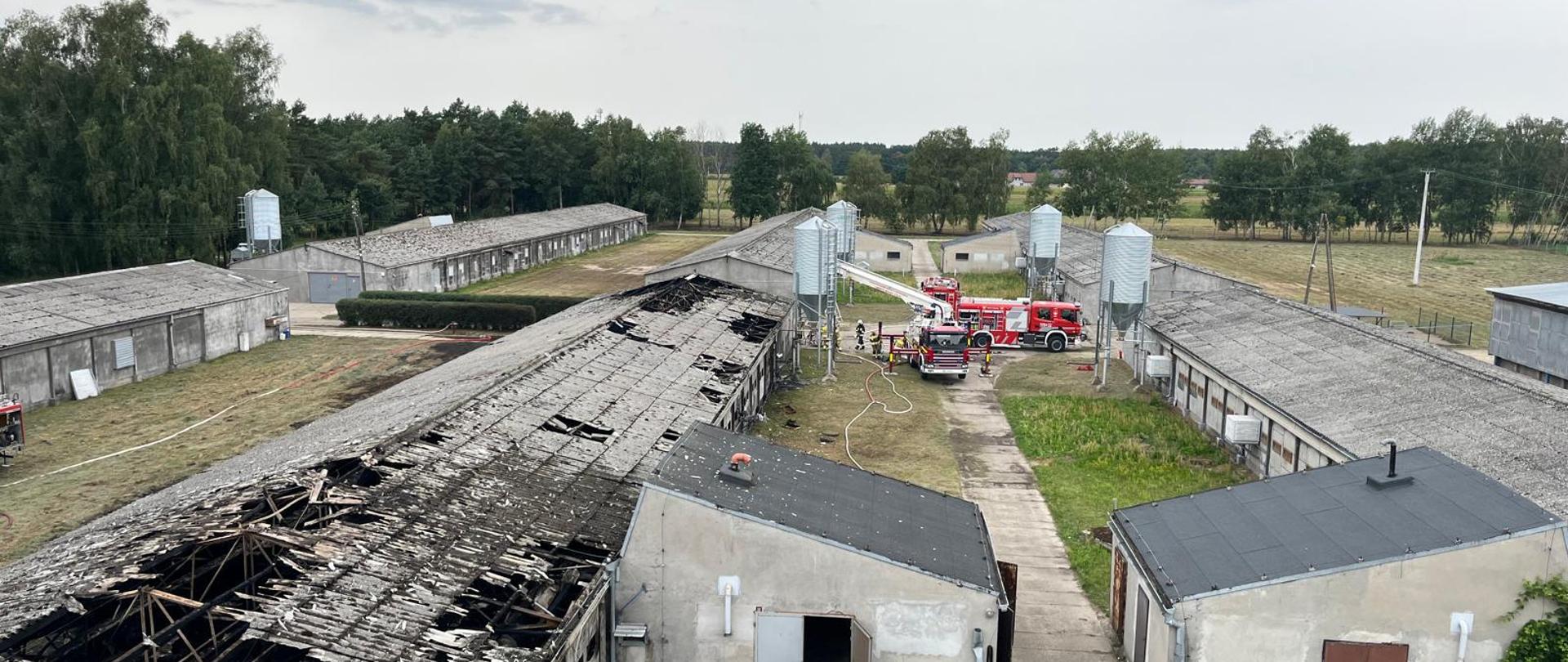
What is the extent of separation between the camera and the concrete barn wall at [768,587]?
1503cm

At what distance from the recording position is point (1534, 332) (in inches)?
1383

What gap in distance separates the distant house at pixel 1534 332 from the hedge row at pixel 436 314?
40464mm

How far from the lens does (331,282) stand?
61094mm

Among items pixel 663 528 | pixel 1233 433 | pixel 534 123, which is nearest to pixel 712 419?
pixel 663 528

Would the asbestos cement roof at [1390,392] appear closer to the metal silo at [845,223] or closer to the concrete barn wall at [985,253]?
the metal silo at [845,223]

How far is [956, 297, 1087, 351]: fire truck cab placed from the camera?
49531 millimetres

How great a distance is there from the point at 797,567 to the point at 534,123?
109936 mm

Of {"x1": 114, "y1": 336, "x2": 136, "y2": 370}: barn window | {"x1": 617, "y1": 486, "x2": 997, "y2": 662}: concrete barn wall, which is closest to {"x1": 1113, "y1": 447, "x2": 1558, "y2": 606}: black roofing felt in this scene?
{"x1": 617, "y1": 486, "x2": 997, "y2": 662}: concrete barn wall

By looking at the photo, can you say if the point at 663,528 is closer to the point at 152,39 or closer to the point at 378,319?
the point at 378,319

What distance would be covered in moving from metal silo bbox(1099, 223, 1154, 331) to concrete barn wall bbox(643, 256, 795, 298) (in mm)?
12934

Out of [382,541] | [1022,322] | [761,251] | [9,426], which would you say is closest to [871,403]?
[1022,322]

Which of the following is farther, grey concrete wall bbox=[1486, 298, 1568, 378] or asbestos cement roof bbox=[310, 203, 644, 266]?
asbestos cement roof bbox=[310, 203, 644, 266]

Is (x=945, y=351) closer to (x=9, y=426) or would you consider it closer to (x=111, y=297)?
(x=9, y=426)

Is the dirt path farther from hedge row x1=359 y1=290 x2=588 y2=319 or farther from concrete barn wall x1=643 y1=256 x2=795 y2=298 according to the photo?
hedge row x1=359 y1=290 x2=588 y2=319
